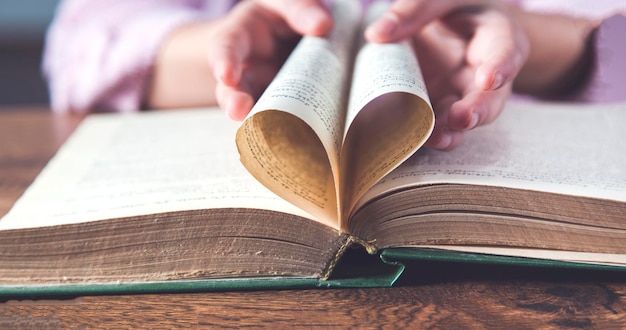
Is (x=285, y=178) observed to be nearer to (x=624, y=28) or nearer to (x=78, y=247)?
(x=78, y=247)

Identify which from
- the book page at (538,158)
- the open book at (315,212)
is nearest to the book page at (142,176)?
the open book at (315,212)

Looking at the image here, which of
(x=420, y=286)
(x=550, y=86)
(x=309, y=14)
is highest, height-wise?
(x=550, y=86)

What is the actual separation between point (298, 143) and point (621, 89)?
486 millimetres

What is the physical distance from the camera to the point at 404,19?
608 mm

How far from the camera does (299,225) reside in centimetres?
43

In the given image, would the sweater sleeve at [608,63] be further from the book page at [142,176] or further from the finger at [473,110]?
the book page at [142,176]

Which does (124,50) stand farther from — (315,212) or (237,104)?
(315,212)

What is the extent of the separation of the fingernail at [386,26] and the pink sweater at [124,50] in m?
0.34

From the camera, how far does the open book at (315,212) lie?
1.39 ft

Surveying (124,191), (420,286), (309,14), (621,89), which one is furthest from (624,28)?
(124,191)

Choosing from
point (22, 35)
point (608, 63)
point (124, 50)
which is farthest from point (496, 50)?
point (22, 35)

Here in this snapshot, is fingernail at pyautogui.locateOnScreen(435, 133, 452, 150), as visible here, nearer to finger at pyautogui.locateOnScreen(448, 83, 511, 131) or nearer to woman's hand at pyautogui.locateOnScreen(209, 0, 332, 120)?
finger at pyautogui.locateOnScreen(448, 83, 511, 131)

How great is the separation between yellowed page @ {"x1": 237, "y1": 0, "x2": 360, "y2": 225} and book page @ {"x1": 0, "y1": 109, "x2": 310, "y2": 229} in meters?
0.02

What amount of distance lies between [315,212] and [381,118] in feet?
0.54
